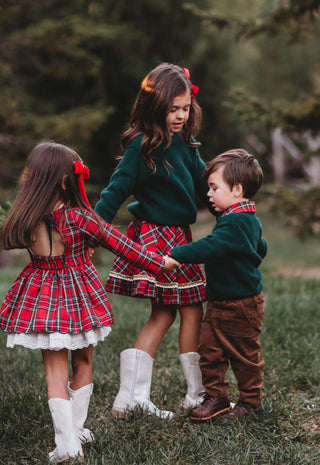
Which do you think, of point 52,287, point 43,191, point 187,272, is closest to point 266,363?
point 187,272

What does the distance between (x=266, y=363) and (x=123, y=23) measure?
11.9 m

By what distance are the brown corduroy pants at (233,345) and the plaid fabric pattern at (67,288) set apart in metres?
0.58

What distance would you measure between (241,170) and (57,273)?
41.4 inches

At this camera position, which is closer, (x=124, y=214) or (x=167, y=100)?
(x=167, y=100)

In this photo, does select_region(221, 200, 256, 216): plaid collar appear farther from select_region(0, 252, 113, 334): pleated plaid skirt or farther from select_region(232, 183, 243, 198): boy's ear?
select_region(0, 252, 113, 334): pleated plaid skirt

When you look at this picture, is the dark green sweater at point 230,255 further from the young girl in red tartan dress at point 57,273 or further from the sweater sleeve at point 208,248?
the young girl in red tartan dress at point 57,273

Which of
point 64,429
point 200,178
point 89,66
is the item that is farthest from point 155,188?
point 89,66

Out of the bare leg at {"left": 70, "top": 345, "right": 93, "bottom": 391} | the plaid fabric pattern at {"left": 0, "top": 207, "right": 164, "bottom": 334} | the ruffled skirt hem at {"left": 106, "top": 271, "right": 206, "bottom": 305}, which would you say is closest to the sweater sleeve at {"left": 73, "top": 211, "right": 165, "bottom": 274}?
the plaid fabric pattern at {"left": 0, "top": 207, "right": 164, "bottom": 334}

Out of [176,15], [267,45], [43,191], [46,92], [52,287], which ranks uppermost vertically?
[267,45]

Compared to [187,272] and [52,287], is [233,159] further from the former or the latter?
[52,287]

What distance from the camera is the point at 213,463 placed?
2303mm

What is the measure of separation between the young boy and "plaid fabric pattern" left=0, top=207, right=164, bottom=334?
416 millimetres

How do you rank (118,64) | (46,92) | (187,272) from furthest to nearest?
(118,64) → (46,92) → (187,272)

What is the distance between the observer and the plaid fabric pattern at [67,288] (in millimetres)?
2291
